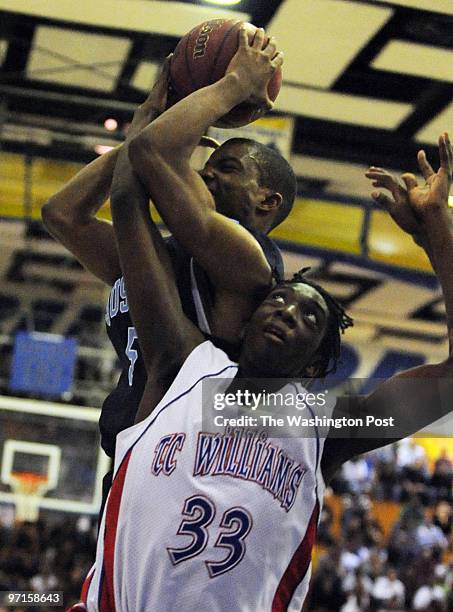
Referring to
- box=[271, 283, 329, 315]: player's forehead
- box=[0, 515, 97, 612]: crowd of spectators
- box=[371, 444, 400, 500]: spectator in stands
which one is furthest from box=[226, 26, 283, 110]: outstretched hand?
box=[371, 444, 400, 500]: spectator in stands

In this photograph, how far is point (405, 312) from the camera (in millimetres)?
15938

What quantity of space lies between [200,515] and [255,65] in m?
0.95

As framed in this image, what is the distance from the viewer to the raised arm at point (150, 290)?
2391 mm

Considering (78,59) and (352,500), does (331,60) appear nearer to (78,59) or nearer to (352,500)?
(78,59)

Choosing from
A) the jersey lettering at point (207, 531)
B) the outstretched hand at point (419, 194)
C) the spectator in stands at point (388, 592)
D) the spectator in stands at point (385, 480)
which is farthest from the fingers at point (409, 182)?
the spectator in stands at point (385, 480)

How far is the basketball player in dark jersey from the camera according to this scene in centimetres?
256

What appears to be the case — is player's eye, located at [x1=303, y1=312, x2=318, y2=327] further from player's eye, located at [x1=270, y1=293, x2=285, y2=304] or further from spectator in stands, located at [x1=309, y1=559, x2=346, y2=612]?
spectator in stands, located at [x1=309, y1=559, x2=346, y2=612]

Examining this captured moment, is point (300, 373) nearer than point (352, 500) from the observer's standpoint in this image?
Yes

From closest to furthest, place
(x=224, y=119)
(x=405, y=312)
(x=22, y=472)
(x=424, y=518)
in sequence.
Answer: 1. (x=224, y=119)
2. (x=22, y=472)
3. (x=424, y=518)
4. (x=405, y=312)

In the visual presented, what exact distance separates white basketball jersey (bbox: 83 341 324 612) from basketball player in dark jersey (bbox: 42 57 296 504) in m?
0.22

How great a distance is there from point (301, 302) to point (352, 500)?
12619 millimetres

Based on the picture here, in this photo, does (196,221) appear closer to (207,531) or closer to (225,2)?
(207,531)

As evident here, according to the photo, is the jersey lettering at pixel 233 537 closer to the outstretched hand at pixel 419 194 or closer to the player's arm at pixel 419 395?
the player's arm at pixel 419 395

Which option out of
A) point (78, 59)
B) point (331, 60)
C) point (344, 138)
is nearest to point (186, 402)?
point (331, 60)
